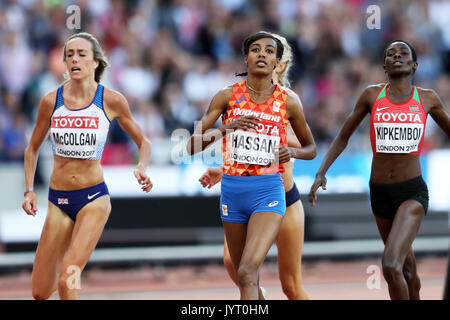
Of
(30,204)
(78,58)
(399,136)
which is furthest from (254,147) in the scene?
(30,204)

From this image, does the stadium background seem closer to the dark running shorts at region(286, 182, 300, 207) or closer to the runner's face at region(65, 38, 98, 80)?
the dark running shorts at region(286, 182, 300, 207)

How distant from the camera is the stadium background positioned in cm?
1366

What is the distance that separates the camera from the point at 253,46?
7820 mm

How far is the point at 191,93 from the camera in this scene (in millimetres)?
15766

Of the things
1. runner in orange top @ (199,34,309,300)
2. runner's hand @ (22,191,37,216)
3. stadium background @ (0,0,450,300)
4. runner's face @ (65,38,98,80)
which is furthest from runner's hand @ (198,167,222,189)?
stadium background @ (0,0,450,300)

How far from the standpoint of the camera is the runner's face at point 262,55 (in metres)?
7.78

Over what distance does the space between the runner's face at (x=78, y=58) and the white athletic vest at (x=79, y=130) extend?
26 cm

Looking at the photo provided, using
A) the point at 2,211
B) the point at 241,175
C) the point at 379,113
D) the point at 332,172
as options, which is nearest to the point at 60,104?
the point at 241,175

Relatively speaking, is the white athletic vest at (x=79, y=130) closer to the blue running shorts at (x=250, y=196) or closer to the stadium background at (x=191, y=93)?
the blue running shorts at (x=250, y=196)

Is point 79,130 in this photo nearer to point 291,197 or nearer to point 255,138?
point 255,138

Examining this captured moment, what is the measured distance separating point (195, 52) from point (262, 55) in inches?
365
